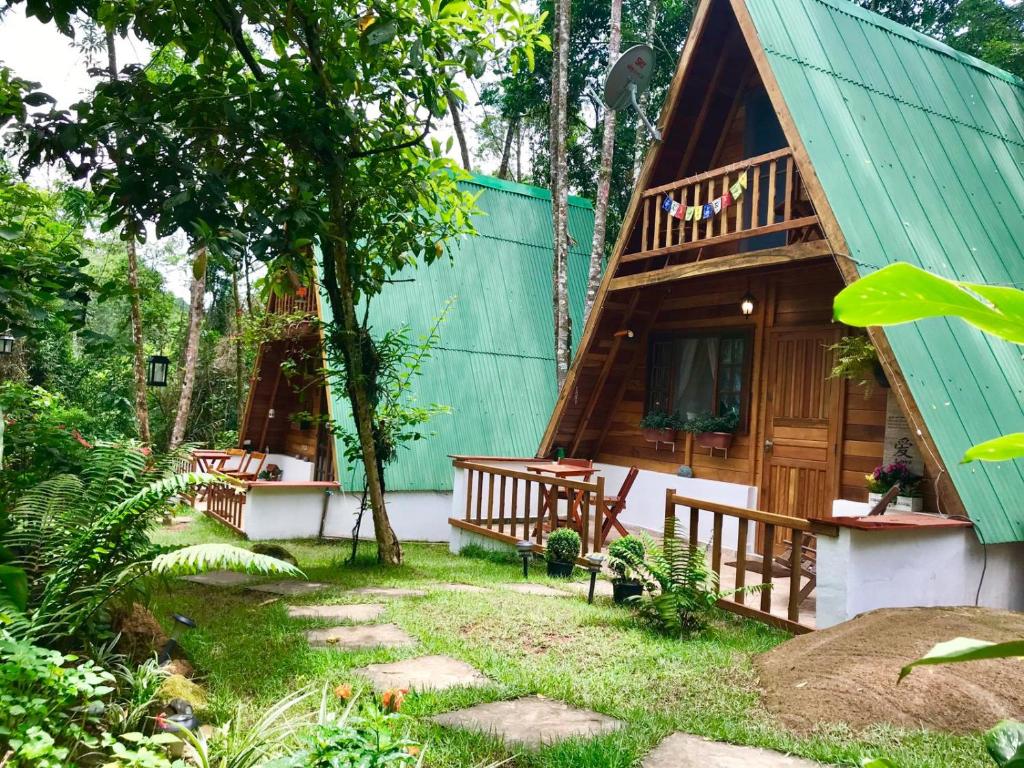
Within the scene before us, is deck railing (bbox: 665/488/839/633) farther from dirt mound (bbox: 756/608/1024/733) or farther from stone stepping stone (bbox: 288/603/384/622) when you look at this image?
stone stepping stone (bbox: 288/603/384/622)

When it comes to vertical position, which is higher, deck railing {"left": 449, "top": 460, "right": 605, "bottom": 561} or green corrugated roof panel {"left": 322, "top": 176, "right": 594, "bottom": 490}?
green corrugated roof panel {"left": 322, "top": 176, "right": 594, "bottom": 490}

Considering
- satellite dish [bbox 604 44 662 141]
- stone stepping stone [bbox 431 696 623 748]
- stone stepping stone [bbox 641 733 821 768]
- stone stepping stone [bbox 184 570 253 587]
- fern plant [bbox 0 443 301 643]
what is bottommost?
stone stepping stone [bbox 184 570 253 587]

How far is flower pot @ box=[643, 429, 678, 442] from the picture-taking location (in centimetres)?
936

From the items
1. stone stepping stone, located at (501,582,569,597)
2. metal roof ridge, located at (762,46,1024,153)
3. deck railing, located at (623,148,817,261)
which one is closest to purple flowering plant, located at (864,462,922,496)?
deck railing, located at (623,148,817,261)

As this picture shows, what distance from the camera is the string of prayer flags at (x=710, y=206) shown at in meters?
7.06

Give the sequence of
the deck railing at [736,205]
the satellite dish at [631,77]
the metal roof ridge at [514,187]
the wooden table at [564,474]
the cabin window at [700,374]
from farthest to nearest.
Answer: the metal roof ridge at [514,187] < the cabin window at [700,374] < the satellite dish at [631,77] < the wooden table at [564,474] < the deck railing at [736,205]

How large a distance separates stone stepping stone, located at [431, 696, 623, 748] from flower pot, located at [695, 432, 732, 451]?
18.1 ft

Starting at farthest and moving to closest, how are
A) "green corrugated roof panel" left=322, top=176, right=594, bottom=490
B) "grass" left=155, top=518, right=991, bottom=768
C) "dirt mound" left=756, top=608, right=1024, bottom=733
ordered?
"green corrugated roof panel" left=322, top=176, right=594, bottom=490 → "dirt mound" left=756, top=608, right=1024, bottom=733 → "grass" left=155, top=518, right=991, bottom=768

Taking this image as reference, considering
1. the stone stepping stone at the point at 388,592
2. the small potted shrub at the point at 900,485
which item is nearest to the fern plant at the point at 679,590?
the stone stepping stone at the point at 388,592

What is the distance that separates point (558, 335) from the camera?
1240 cm

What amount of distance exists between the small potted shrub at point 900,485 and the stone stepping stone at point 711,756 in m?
3.84

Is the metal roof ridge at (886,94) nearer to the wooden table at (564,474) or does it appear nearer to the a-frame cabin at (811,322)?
the a-frame cabin at (811,322)

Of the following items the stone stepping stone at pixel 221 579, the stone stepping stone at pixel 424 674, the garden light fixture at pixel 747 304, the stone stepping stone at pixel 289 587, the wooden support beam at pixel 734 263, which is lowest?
the stone stepping stone at pixel 221 579

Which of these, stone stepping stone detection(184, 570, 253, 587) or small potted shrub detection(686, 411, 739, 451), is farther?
small potted shrub detection(686, 411, 739, 451)
